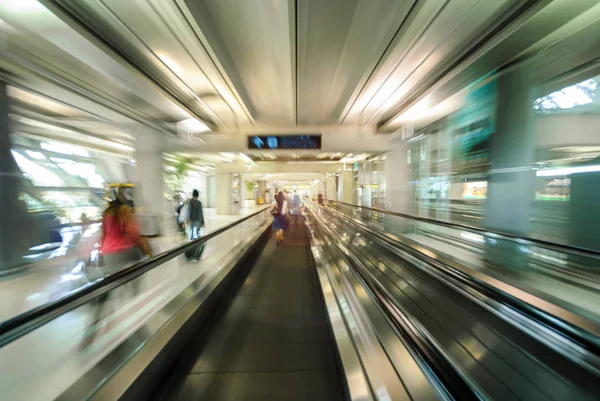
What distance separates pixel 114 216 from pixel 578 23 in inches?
264

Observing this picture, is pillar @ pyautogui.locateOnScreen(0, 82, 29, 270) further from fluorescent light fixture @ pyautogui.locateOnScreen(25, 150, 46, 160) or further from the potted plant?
the potted plant

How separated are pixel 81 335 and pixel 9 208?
14.3 ft

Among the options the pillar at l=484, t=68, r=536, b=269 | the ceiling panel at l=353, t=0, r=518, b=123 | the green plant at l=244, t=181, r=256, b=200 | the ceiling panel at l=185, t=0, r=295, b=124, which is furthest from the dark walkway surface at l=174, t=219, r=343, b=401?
the green plant at l=244, t=181, r=256, b=200

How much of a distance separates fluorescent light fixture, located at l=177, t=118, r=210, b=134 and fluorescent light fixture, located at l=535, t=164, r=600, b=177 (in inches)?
323

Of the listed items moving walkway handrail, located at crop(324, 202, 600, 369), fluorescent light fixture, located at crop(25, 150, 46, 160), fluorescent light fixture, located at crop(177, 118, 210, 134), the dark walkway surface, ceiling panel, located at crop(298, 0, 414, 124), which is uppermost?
ceiling panel, located at crop(298, 0, 414, 124)

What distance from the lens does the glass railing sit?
151 cm

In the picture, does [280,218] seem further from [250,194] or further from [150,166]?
[250,194]

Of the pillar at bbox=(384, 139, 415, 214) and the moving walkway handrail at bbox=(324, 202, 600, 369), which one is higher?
the pillar at bbox=(384, 139, 415, 214)

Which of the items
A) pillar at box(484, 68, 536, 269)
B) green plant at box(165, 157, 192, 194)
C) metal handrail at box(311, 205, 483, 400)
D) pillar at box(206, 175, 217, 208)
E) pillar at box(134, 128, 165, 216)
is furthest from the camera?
pillar at box(206, 175, 217, 208)

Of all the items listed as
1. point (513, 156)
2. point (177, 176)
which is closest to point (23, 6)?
point (177, 176)

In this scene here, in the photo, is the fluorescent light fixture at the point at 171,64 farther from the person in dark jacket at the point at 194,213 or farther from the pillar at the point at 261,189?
the pillar at the point at 261,189

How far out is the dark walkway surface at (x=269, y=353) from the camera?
205cm

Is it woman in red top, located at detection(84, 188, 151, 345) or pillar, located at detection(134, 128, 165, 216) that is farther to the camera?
pillar, located at detection(134, 128, 165, 216)

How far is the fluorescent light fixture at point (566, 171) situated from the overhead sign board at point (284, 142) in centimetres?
545
